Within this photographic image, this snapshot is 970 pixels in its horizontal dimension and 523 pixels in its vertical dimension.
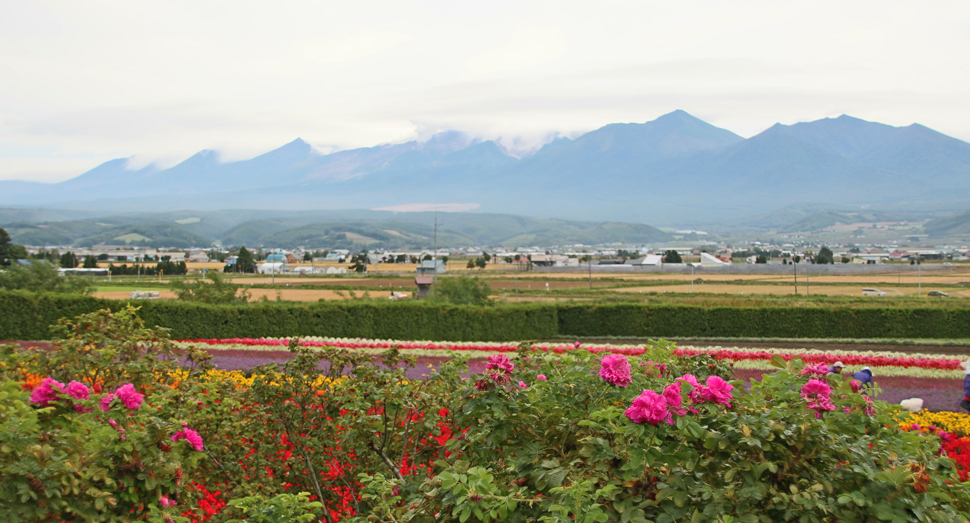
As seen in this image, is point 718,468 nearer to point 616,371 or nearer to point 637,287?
point 616,371

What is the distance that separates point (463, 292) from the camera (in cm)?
2661

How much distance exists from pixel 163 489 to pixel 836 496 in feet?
10.5

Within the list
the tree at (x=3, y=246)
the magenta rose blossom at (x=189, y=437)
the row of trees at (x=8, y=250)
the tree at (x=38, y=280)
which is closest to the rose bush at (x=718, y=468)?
the magenta rose blossom at (x=189, y=437)

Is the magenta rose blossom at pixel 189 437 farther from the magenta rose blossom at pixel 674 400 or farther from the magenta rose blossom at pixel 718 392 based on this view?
the magenta rose blossom at pixel 718 392

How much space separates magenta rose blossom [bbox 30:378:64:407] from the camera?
3.47 meters

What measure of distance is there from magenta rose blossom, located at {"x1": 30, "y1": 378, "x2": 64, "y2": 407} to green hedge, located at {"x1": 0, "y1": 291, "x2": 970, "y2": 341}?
16.2 meters

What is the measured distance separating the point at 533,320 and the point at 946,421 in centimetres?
1649

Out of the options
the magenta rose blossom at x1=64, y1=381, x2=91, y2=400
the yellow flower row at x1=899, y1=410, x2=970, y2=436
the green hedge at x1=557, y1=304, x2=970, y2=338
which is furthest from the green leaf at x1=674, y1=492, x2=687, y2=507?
the green hedge at x1=557, y1=304, x2=970, y2=338

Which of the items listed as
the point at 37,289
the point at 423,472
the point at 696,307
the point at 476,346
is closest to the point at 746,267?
the point at 696,307

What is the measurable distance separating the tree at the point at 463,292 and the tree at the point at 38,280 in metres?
13.1

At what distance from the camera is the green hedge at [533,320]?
63.2 feet

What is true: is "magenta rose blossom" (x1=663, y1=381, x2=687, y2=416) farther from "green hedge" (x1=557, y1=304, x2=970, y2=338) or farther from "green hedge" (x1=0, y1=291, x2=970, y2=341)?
"green hedge" (x1=557, y1=304, x2=970, y2=338)

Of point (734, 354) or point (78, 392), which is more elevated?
point (78, 392)

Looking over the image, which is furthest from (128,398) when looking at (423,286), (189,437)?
(423,286)
